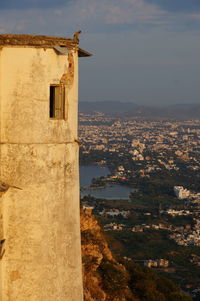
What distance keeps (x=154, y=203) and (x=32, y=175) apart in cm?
5376

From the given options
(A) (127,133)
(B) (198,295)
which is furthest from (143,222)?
(A) (127,133)

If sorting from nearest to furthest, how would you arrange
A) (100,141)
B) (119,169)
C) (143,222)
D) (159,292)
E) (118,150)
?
(159,292), (143,222), (119,169), (118,150), (100,141)

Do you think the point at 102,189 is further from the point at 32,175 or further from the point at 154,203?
the point at 32,175

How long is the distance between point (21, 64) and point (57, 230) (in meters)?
1.18

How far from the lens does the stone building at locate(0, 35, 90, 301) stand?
13.8 ft

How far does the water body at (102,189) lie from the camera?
61112mm

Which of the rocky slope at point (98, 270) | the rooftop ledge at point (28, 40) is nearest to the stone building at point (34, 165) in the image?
the rooftop ledge at point (28, 40)

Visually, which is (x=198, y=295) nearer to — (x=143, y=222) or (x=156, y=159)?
(x=143, y=222)

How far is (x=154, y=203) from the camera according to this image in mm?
57531

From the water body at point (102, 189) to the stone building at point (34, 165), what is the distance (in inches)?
2014

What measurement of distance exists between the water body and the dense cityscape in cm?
92

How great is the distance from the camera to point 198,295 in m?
24.1

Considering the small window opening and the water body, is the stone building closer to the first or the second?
the small window opening

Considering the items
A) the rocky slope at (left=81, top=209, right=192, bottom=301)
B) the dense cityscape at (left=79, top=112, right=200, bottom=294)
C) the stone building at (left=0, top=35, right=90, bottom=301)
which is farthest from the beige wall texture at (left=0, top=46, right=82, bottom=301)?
the rocky slope at (left=81, top=209, right=192, bottom=301)
